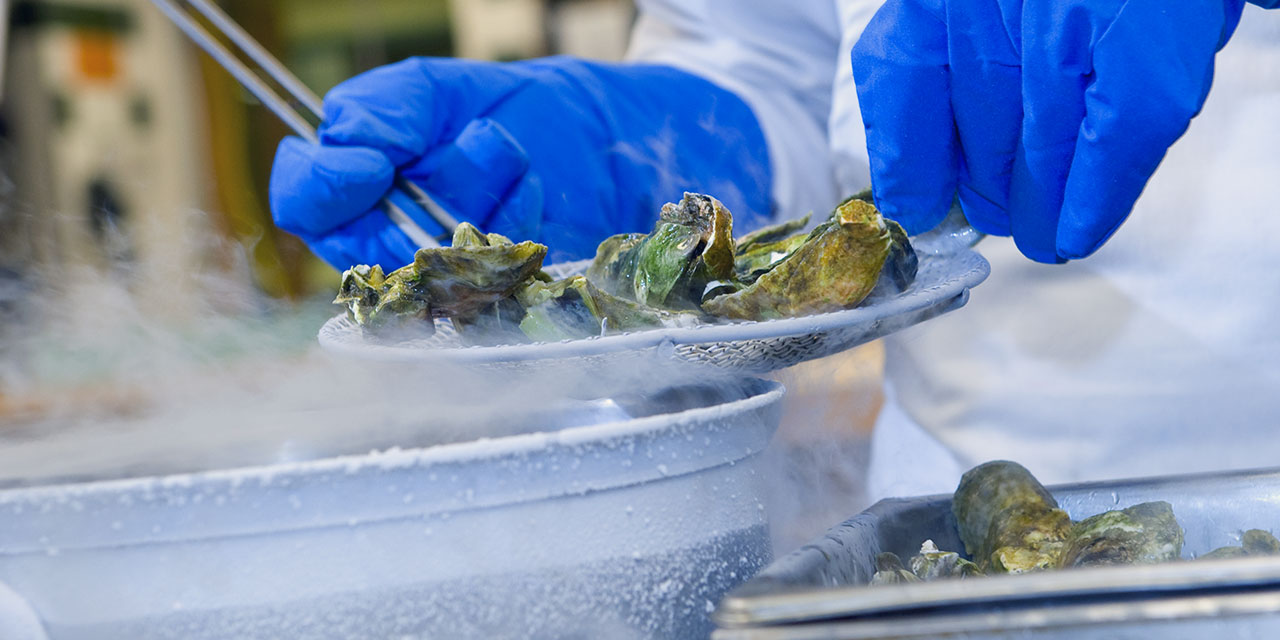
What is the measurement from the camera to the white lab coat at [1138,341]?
97 cm

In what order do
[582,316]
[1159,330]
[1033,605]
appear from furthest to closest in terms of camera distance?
1. [1159,330]
2. [582,316]
3. [1033,605]

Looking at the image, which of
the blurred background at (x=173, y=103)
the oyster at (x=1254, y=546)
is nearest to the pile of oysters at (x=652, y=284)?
the oyster at (x=1254, y=546)

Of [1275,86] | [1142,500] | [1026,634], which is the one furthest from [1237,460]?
[1026,634]

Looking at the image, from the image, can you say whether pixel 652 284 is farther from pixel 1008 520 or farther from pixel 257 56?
pixel 257 56

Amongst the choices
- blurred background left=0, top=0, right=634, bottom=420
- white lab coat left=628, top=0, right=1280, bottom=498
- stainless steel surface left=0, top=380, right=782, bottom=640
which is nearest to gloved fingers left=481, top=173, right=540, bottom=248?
white lab coat left=628, top=0, right=1280, bottom=498

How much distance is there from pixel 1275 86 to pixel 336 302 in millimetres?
937

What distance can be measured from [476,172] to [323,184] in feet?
0.57

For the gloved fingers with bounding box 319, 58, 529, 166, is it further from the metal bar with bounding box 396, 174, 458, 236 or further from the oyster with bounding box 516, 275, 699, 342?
the oyster with bounding box 516, 275, 699, 342

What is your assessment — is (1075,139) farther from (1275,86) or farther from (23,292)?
(23,292)

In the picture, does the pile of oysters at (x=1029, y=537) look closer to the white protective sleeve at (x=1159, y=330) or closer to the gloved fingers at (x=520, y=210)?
the white protective sleeve at (x=1159, y=330)

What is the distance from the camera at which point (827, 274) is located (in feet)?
1.88

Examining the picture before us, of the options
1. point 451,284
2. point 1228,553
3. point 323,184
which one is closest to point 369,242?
point 323,184

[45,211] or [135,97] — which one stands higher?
[135,97]

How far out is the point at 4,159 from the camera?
3.94 m
